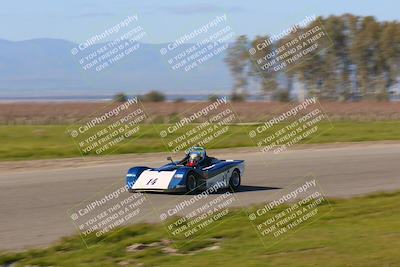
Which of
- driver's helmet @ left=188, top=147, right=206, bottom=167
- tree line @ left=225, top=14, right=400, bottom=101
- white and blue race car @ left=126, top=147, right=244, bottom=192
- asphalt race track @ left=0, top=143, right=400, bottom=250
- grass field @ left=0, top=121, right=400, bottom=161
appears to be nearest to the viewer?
asphalt race track @ left=0, top=143, right=400, bottom=250

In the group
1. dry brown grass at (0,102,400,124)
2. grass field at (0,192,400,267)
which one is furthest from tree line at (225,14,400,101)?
grass field at (0,192,400,267)

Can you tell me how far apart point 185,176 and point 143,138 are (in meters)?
17.3

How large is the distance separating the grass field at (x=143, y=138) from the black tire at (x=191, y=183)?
10643 millimetres

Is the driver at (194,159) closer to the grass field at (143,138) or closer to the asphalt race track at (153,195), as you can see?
the asphalt race track at (153,195)

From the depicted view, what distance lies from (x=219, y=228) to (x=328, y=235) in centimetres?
179

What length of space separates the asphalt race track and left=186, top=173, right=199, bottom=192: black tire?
37cm

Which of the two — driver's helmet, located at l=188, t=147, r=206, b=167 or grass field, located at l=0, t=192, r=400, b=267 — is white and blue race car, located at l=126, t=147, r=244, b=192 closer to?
driver's helmet, located at l=188, t=147, r=206, b=167

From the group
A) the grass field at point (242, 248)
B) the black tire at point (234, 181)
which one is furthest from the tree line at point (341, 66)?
the grass field at point (242, 248)

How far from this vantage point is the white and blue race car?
1652cm

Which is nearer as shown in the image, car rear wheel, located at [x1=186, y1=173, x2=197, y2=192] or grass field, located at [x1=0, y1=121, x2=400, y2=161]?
car rear wheel, located at [x1=186, y1=173, x2=197, y2=192]

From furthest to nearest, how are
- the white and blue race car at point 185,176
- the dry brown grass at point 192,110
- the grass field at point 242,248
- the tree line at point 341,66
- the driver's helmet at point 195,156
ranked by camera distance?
the tree line at point 341,66 → the dry brown grass at point 192,110 → the driver's helmet at point 195,156 → the white and blue race car at point 185,176 → the grass field at point 242,248

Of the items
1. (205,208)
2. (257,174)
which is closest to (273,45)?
(257,174)

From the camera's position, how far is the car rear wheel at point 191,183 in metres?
16.6

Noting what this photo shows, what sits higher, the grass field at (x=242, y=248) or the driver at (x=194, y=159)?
the driver at (x=194, y=159)
